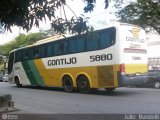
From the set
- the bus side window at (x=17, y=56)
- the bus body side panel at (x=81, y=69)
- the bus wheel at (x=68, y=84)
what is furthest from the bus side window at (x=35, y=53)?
the bus wheel at (x=68, y=84)

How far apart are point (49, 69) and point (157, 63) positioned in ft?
62.3

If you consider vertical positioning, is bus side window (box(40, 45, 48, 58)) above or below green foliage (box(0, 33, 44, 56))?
below

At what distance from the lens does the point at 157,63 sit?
38.9m

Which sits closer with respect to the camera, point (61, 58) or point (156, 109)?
point (156, 109)

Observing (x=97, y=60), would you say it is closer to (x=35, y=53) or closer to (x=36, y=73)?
(x=35, y=53)

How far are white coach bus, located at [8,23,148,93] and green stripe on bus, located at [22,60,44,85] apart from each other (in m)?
0.59

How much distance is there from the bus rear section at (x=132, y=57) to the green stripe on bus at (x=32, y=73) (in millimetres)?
7694

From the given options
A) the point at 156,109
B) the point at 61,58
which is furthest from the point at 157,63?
the point at 156,109

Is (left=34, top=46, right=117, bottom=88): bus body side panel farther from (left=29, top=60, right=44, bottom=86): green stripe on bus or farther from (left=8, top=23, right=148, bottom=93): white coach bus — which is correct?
(left=29, top=60, right=44, bottom=86): green stripe on bus

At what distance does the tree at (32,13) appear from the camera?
4.77 metres

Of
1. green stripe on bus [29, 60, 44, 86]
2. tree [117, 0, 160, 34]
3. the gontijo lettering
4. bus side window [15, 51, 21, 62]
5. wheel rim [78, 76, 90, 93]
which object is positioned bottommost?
wheel rim [78, 76, 90, 93]

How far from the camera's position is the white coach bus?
1780cm

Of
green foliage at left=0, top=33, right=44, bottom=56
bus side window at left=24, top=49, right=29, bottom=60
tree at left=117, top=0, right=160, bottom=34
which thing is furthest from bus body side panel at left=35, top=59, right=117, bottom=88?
green foliage at left=0, top=33, right=44, bottom=56

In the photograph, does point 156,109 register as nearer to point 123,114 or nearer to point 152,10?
point 123,114
